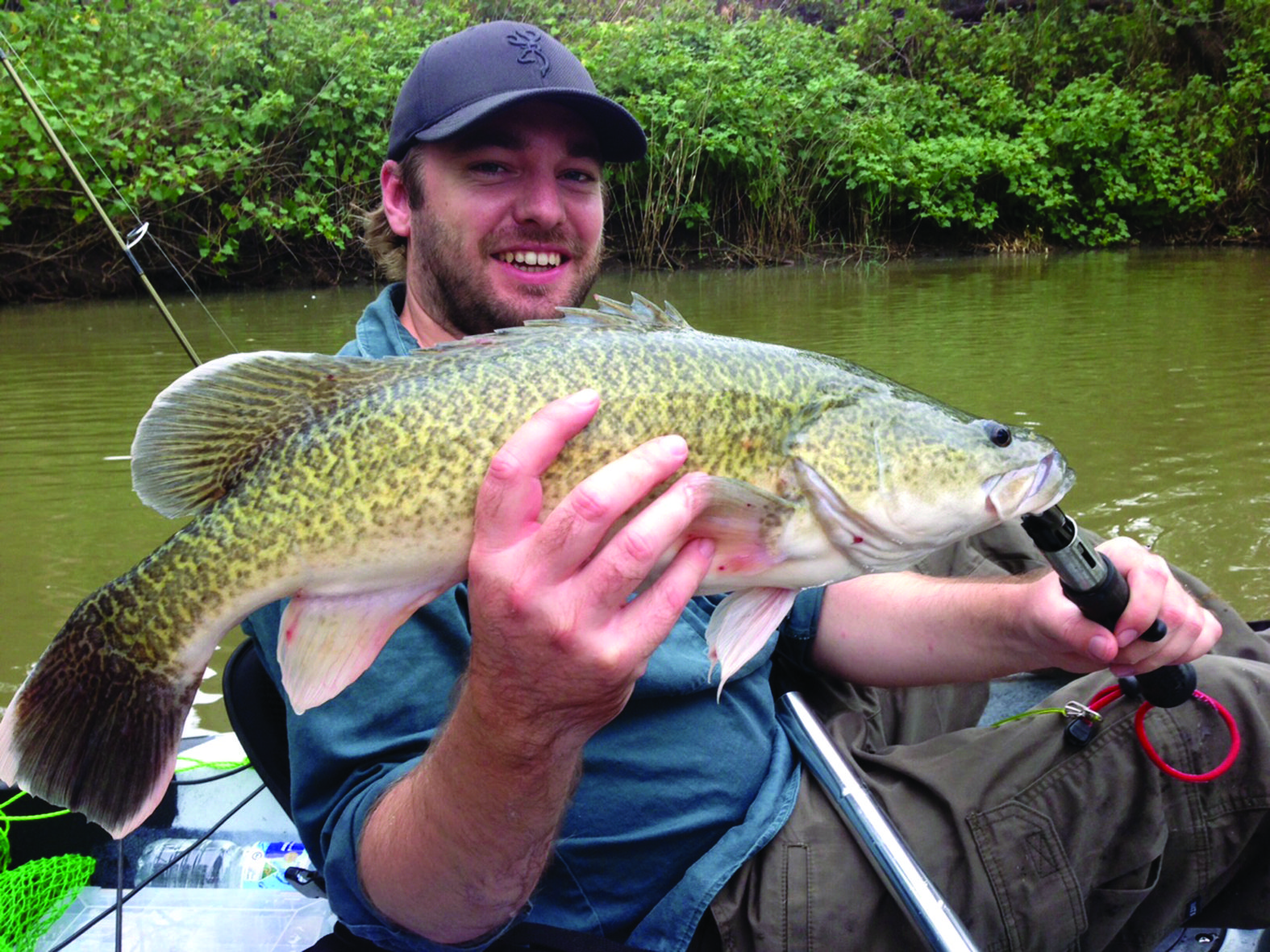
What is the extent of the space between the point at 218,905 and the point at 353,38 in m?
15.6

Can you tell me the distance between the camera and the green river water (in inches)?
198

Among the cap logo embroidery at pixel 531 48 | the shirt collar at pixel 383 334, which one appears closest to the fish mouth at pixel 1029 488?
the shirt collar at pixel 383 334

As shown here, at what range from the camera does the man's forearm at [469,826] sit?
1452mm

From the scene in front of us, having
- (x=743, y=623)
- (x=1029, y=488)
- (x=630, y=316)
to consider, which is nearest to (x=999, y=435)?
(x=1029, y=488)

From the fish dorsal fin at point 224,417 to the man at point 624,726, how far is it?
0.95 ft

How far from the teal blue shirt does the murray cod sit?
0.24m

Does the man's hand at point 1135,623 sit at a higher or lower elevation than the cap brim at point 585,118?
lower

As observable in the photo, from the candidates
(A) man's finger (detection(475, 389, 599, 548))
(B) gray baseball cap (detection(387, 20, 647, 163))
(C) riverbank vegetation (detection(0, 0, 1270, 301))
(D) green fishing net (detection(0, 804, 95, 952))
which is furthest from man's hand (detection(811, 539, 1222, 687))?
(C) riverbank vegetation (detection(0, 0, 1270, 301))

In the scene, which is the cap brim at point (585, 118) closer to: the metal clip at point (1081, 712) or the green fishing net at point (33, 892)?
the metal clip at point (1081, 712)

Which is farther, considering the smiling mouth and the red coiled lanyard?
the smiling mouth

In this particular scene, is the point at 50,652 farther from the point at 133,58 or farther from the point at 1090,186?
the point at 1090,186

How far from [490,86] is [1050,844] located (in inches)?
77.3

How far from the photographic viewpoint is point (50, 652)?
1.42 meters

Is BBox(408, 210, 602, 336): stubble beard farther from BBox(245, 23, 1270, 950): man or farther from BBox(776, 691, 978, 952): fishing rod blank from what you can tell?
BBox(776, 691, 978, 952): fishing rod blank
